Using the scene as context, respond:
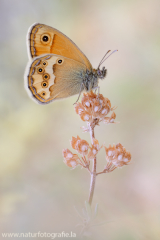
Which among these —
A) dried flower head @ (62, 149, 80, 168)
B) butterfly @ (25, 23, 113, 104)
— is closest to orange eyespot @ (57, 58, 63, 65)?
butterfly @ (25, 23, 113, 104)

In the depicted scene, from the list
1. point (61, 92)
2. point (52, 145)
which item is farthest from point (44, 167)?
point (61, 92)

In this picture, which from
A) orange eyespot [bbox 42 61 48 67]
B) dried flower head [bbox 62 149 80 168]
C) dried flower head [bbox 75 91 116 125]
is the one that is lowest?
dried flower head [bbox 62 149 80 168]

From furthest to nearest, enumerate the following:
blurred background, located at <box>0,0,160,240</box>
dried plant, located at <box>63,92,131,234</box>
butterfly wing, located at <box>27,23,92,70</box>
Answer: blurred background, located at <box>0,0,160,240</box>, butterfly wing, located at <box>27,23,92,70</box>, dried plant, located at <box>63,92,131,234</box>

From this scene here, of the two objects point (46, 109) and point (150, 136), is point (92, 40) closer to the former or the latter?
point (46, 109)

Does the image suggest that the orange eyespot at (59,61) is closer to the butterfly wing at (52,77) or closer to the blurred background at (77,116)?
the butterfly wing at (52,77)

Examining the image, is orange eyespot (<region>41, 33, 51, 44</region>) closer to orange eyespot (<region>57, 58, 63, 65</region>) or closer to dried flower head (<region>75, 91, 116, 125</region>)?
orange eyespot (<region>57, 58, 63, 65</region>)

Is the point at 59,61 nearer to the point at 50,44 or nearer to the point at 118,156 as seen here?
the point at 50,44

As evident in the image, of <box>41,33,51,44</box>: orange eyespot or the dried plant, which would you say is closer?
the dried plant
